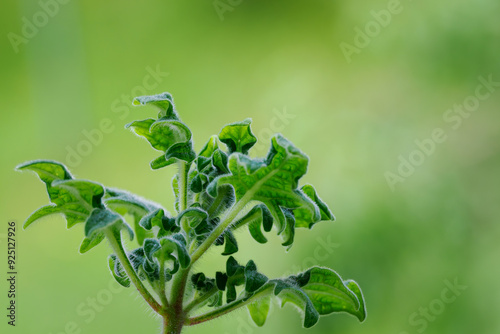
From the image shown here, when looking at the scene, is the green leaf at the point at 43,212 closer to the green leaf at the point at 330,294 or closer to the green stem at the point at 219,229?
the green stem at the point at 219,229

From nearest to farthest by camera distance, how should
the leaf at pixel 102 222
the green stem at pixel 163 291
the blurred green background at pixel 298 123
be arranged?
the leaf at pixel 102 222 < the green stem at pixel 163 291 < the blurred green background at pixel 298 123

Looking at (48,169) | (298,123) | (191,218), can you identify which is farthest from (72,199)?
(298,123)

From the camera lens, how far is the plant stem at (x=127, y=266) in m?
Answer: 0.78

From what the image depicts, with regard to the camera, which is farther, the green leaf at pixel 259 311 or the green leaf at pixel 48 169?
the green leaf at pixel 259 311

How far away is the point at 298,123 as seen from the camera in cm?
257

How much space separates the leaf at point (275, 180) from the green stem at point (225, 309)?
0.26ft

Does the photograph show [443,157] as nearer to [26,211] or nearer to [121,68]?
[121,68]

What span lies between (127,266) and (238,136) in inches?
9.8

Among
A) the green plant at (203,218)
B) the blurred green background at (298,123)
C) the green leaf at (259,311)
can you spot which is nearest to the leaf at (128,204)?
the green plant at (203,218)

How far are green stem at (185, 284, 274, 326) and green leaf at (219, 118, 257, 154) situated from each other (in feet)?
0.70

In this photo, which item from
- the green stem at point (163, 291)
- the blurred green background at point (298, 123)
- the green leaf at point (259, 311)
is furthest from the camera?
the blurred green background at point (298, 123)

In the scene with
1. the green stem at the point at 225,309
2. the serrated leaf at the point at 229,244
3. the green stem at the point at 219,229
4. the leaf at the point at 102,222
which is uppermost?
the leaf at the point at 102,222

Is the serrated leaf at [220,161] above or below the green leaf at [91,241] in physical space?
below

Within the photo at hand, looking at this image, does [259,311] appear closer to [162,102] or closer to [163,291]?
[163,291]
